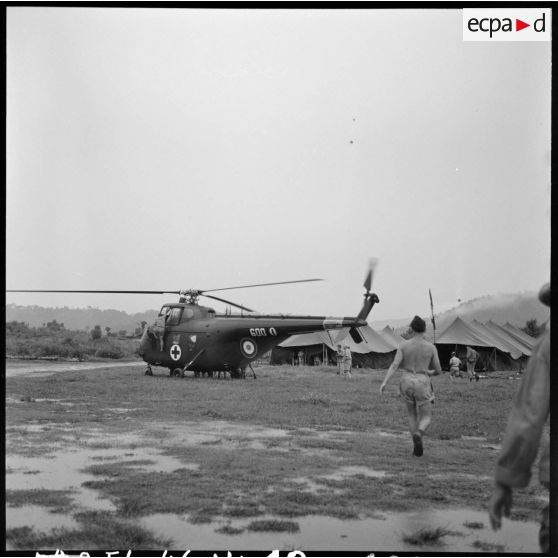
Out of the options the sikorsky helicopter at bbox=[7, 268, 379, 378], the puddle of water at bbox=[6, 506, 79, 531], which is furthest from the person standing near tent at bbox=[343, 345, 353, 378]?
the puddle of water at bbox=[6, 506, 79, 531]

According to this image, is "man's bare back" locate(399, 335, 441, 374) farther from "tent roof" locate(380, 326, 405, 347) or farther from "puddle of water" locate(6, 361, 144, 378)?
"puddle of water" locate(6, 361, 144, 378)

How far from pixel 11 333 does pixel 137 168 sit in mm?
1064

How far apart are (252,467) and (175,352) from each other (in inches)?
62.8

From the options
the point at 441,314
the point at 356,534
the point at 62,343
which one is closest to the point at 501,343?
the point at 441,314

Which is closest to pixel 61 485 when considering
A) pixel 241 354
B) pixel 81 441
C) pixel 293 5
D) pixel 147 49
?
pixel 81 441

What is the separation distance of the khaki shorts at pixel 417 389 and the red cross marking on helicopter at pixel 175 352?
1758 millimetres

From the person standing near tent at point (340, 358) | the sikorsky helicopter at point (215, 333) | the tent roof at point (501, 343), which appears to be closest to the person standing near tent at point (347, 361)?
the person standing near tent at point (340, 358)

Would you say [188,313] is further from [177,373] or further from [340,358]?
[340,358]

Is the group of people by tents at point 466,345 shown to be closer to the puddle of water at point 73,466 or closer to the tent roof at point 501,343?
the tent roof at point 501,343

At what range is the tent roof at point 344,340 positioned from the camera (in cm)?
302

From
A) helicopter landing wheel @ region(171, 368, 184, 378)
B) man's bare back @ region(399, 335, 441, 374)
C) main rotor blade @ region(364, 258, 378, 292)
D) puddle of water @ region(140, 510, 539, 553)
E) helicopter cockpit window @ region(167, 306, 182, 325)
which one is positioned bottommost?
puddle of water @ region(140, 510, 539, 553)

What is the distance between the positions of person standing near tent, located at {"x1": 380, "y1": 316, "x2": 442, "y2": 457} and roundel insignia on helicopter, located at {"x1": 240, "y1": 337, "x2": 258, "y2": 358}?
134 centimetres

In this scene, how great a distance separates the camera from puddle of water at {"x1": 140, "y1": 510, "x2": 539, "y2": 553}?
8.09 ft

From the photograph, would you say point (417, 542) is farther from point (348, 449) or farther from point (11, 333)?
point (11, 333)
